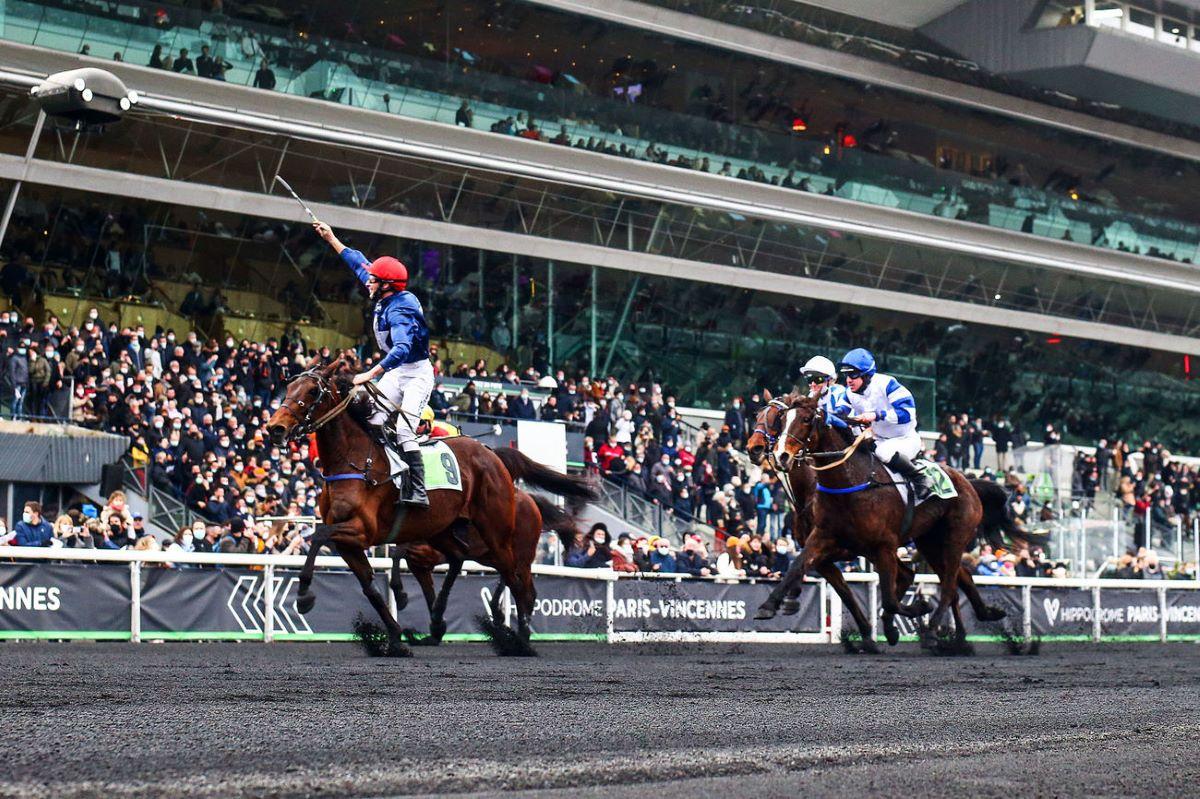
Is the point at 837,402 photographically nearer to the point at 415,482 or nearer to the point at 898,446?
the point at 898,446

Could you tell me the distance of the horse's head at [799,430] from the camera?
43.9 feet

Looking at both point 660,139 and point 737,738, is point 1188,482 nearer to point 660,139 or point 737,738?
point 660,139

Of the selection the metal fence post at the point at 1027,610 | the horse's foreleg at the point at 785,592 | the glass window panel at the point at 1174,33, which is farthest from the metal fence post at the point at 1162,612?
the glass window panel at the point at 1174,33

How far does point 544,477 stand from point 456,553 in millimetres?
1362

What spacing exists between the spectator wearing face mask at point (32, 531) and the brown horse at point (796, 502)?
7008 millimetres

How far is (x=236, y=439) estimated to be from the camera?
21.9 metres

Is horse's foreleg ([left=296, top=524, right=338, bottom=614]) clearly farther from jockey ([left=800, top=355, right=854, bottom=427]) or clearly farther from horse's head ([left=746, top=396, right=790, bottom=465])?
jockey ([left=800, top=355, right=854, bottom=427])

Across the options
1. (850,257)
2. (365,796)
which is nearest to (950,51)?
(850,257)

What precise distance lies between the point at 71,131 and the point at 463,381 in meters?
7.37

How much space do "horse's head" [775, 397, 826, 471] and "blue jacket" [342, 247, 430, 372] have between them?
295 cm

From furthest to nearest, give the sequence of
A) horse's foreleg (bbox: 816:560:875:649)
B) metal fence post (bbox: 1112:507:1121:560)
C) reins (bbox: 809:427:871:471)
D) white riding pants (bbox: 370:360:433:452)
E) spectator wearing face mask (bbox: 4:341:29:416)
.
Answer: metal fence post (bbox: 1112:507:1121:560) < spectator wearing face mask (bbox: 4:341:29:416) < horse's foreleg (bbox: 816:560:875:649) < reins (bbox: 809:427:871:471) < white riding pants (bbox: 370:360:433:452)

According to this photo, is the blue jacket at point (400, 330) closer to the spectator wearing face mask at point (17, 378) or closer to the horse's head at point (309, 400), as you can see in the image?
the horse's head at point (309, 400)

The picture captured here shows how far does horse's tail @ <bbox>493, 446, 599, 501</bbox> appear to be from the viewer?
14.1m

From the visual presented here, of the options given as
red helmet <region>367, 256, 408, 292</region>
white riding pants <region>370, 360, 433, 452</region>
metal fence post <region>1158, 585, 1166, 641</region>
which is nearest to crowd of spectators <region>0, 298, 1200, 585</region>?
metal fence post <region>1158, 585, 1166, 641</region>
